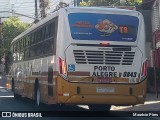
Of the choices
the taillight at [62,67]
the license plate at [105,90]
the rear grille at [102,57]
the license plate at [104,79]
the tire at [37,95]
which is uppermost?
the rear grille at [102,57]

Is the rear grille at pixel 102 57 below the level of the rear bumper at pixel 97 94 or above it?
above

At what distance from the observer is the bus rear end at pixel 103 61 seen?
1220 centimetres

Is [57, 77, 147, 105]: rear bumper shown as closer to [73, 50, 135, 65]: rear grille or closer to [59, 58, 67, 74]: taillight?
[59, 58, 67, 74]: taillight

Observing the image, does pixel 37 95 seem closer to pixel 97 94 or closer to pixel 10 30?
pixel 97 94

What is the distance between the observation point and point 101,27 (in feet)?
41.4

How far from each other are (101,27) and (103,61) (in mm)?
1046

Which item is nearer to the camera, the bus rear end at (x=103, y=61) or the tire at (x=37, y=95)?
the bus rear end at (x=103, y=61)

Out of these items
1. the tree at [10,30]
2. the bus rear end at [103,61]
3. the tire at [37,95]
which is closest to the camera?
the bus rear end at [103,61]

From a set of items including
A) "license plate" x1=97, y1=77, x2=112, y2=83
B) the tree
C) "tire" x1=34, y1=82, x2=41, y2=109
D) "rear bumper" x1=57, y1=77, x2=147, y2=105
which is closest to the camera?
"rear bumper" x1=57, y1=77, x2=147, y2=105

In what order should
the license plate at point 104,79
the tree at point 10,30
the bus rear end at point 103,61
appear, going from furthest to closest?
the tree at point 10,30, the license plate at point 104,79, the bus rear end at point 103,61

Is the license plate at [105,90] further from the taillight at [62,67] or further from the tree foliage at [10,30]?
the tree foliage at [10,30]

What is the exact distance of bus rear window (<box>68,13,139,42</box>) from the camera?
12.5 m

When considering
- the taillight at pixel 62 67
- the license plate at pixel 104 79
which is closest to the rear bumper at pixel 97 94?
the license plate at pixel 104 79

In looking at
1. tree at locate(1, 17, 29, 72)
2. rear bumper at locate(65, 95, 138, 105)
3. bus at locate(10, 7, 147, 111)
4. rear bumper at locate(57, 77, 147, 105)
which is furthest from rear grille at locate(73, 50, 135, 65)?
tree at locate(1, 17, 29, 72)
